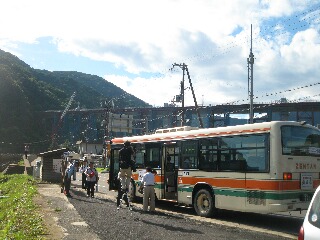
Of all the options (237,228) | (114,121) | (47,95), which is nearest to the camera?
(237,228)

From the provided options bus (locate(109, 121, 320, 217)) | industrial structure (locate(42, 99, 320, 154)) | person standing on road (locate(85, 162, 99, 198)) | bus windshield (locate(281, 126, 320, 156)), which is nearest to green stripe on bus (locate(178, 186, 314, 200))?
bus (locate(109, 121, 320, 217))

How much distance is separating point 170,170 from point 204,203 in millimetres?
2204

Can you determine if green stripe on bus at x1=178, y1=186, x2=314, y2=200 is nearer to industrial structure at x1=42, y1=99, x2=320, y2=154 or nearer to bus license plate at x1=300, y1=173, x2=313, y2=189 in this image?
bus license plate at x1=300, y1=173, x2=313, y2=189

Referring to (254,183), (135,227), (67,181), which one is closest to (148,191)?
(135,227)

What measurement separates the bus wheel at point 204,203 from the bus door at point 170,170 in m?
1.29

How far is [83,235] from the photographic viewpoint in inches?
320

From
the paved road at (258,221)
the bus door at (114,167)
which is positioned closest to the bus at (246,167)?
the paved road at (258,221)

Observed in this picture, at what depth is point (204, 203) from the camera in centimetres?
1216

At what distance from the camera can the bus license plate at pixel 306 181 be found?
34.2ft

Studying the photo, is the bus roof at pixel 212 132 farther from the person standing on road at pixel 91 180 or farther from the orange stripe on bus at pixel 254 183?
the person standing on road at pixel 91 180

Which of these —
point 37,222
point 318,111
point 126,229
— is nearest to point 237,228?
point 126,229

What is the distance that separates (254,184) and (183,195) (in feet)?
10.5

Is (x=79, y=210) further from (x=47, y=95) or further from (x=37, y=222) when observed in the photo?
(x=47, y=95)

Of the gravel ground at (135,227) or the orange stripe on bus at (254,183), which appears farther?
the orange stripe on bus at (254,183)
